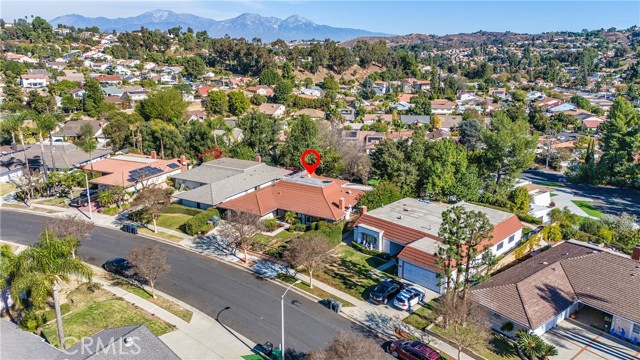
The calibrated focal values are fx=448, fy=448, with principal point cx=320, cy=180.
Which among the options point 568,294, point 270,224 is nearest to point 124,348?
point 270,224

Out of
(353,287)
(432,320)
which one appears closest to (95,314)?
(353,287)

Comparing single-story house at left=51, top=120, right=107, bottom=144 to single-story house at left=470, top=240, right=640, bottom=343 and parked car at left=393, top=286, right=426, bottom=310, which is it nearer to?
parked car at left=393, top=286, right=426, bottom=310

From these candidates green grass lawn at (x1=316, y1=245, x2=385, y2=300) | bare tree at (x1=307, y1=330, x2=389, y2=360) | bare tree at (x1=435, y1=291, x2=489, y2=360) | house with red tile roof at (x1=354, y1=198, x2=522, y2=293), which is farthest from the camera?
house with red tile roof at (x1=354, y1=198, x2=522, y2=293)

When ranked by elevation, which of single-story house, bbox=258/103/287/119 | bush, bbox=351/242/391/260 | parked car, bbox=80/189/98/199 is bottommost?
bush, bbox=351/242/391/260

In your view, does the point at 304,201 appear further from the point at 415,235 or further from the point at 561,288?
the point at 561,288

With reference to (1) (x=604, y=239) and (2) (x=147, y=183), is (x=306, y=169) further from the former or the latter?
(1) (x=604, y=239)

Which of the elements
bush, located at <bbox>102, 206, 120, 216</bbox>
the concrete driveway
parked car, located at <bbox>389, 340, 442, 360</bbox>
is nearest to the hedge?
bush, located at <bbox>102, 206, 120, 216</bbox>

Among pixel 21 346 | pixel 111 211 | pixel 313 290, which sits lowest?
pixel 313 290
